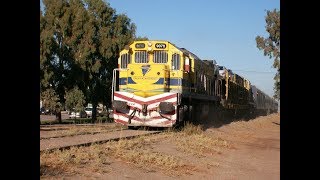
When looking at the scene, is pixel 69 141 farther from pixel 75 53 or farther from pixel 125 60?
pixel 75 53

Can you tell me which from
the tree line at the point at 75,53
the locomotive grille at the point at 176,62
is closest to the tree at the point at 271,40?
the tree line at the point at 75,53

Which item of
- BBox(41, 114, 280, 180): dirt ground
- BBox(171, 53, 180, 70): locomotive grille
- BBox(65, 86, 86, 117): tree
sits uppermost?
BBox(171, 53, 180, 70): locomotive grille

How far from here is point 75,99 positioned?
35375 millimetres

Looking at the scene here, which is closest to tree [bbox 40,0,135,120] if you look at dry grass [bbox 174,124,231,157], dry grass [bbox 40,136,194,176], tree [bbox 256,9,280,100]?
Result: tree [bbox 256,9,280,100]

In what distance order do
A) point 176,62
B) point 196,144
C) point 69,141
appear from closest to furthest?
point 69,141 < point 196,144 < point 176,62

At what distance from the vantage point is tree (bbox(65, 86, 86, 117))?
35219 mm

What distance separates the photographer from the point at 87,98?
37.8 m

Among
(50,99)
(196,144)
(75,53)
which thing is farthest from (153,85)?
(75,53)

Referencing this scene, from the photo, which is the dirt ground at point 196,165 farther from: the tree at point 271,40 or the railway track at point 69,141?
the tree at point 271,40

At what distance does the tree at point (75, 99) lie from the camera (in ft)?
116

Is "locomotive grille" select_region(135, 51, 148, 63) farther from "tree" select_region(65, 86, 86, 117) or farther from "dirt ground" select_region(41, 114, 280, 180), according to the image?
"tree" select_region(65, 86, 86, 117)
